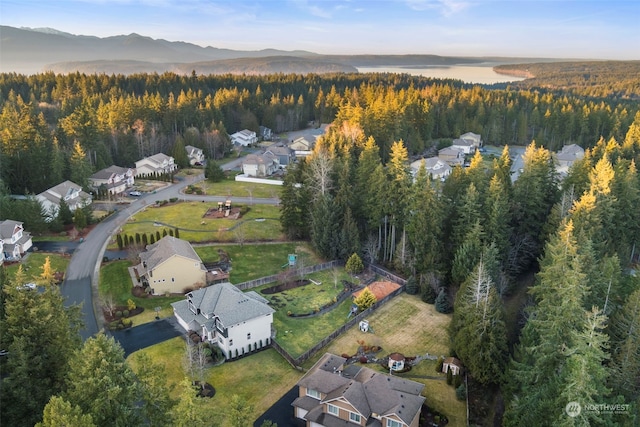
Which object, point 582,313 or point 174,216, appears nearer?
point 582,313

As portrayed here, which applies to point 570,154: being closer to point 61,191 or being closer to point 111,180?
point 111,180

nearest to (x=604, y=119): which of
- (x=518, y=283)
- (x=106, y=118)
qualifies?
(x=518, y=283)

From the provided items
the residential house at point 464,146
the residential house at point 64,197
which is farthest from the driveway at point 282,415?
the residential house at point 464,146

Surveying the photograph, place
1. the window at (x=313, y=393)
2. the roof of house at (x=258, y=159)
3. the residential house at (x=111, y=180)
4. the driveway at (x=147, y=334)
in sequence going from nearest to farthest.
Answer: the window at (x=313, y=393) → the driveway at (x=147, y=334) → the residential house at (x=111, y=180) → the roof of house at (x=258, y=159)

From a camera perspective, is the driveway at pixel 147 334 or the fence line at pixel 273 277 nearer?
the driveway at pixel 147 334

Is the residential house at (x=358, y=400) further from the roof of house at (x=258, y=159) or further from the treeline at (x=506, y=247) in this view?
the roof of house at (x=258, y=159)

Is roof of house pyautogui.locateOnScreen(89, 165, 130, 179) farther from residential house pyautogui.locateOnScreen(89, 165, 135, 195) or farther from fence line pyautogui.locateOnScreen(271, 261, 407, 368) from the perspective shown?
fence line pyautogui.locateOnScreen(271, 261, 407, 368)

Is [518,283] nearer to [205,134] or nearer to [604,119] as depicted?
[205,134]

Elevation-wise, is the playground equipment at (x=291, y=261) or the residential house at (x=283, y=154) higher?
the residential house at (x=283, y=154)
